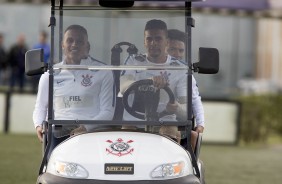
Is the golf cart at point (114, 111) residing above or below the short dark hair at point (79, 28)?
below

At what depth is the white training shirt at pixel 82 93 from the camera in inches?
334

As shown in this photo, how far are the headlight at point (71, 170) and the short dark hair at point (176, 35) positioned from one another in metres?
1.43

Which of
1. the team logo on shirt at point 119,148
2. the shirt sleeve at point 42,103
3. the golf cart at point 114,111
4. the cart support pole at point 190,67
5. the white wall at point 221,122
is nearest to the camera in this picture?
the golf cart at point 114,111

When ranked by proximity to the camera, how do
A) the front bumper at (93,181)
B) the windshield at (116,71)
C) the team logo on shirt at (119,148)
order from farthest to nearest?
the windshield at (116,71), the team logo on shirt at (119,148), the front bumper at (93,181)

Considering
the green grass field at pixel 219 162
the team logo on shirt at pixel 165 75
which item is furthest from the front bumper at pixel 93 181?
the green grass field at pixel 219 162

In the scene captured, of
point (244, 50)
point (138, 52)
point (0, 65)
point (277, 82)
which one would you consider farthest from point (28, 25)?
point (138, 52)

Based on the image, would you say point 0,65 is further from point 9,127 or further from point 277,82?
point 277,82

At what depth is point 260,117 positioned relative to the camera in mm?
21109

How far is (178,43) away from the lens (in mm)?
8648

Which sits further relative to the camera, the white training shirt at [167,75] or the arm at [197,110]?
the arm at [197,110]

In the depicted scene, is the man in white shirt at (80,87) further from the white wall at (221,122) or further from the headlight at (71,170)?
the white wall at (221,122)

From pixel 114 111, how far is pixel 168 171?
820mm

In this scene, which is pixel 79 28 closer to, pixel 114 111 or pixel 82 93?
pixel 82 93

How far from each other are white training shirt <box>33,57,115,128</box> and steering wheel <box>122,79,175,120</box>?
0.44ft
